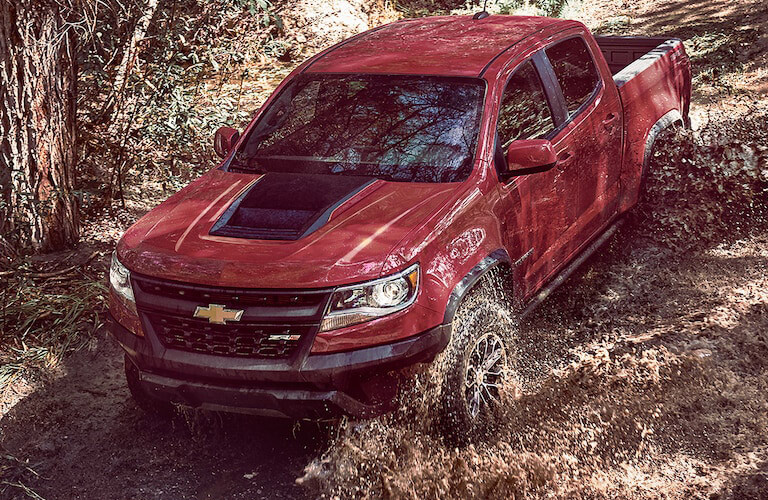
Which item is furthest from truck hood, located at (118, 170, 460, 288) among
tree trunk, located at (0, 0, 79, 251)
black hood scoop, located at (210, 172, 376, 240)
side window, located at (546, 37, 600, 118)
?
tree trunk, located at (0, 0, 79, 251)

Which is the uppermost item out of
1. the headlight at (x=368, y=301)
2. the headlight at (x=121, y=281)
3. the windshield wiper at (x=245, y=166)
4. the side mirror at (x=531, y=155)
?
the side mirror at (x=531, y=155)

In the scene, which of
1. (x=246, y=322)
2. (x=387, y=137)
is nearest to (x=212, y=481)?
(x=246, y=322)

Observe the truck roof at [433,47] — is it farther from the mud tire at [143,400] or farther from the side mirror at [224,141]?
the mud tire at [143,400]

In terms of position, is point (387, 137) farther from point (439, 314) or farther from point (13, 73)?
point (13, 73)

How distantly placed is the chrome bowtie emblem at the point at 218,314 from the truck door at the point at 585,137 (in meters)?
2.28

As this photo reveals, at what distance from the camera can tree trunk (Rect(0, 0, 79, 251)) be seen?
6348 millimetres

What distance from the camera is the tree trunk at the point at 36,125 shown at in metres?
6.35

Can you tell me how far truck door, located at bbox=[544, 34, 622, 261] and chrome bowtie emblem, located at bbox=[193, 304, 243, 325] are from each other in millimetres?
2282

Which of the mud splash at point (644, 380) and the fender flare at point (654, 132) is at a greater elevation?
the fender flare at point (654, 132)

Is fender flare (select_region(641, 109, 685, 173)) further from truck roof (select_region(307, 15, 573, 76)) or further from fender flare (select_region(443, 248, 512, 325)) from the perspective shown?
fender flare (select_region(443, 248, 512, 325))

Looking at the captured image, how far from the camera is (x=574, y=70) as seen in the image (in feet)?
18.9

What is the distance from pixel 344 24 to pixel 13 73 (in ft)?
22.5

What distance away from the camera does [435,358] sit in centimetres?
397

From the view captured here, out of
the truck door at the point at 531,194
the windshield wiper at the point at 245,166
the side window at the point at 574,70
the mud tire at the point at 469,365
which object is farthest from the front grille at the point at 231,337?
the side window at the point at 574,70
